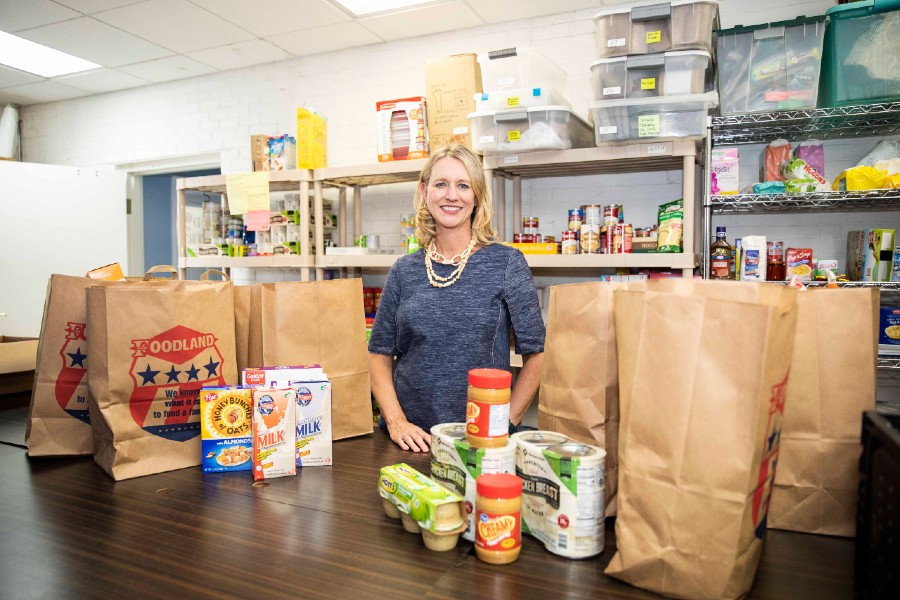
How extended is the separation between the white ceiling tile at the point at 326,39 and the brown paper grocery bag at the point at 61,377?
112 inches

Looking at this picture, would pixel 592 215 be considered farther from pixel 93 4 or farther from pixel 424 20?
pixel 93 4

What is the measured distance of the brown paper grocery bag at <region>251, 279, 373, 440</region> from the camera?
1.34 m

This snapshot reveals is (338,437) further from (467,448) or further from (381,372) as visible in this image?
(467,448)

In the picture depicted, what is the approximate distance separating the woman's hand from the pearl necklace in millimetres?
435

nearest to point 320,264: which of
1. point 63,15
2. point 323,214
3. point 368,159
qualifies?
point 323,214

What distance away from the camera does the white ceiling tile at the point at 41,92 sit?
4.80 m

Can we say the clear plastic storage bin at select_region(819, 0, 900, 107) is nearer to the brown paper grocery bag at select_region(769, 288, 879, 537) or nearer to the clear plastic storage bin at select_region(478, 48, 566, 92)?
the clear plastic storage bin at select_region(478, 48, 566, 92)

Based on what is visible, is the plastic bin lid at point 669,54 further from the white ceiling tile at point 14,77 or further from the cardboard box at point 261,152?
the white ceiling tile at point 14,77

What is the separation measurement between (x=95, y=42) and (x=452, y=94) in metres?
2.66

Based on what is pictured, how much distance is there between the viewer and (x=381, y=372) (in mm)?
1673

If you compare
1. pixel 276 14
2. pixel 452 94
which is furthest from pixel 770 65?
pixel 276 14

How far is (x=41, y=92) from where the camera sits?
16.3 feet

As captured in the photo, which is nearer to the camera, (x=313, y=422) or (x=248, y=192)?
(x=313, y=422)

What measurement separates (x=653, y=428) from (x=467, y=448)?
0.93ft
